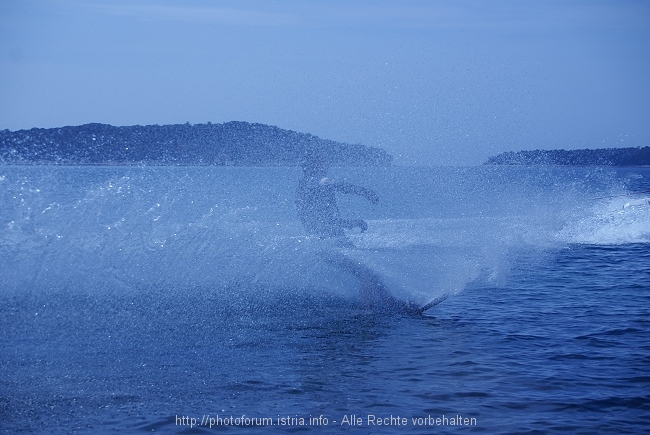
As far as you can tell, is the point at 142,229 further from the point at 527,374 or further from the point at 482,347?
the point at 527,374

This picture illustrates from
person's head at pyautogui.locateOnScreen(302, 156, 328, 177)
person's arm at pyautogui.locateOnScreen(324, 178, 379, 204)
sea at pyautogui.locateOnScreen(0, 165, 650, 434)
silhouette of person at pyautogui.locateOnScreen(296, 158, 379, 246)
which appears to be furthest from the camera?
person's head at pyautogui.locateOnScreen(302, 156, 328, 177)

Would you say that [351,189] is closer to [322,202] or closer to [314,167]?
[322,202]

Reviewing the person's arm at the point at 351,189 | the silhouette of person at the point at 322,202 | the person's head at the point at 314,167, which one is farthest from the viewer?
the person's head at the point at 314,167

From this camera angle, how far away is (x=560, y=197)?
109 feet

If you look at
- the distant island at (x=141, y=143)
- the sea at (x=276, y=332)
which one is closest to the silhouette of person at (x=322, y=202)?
the sea at (x=276, y=332)

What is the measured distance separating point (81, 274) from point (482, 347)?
6500 mm

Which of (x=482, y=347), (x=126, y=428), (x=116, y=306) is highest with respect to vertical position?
(x=116, y=306)

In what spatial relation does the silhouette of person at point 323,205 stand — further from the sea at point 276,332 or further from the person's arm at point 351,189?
the sea at point 276,332

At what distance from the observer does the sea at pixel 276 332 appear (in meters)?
6.72

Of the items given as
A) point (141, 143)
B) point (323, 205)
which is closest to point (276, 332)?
point (323, 205)

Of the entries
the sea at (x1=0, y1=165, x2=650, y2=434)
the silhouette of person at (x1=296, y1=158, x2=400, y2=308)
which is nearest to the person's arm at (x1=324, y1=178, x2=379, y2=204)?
the silhouette of person at (x1=296, y1=158, x2=400, y2=308)

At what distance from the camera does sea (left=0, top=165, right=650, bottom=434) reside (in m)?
6.72

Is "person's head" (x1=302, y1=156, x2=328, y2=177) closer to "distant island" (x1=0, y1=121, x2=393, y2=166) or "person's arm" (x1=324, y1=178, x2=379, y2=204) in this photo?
"person's arm" (x1=324, y1=178, x2=379, y2=204)

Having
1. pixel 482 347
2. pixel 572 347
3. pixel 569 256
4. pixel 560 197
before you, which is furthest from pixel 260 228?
pixel 560 197
